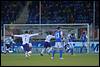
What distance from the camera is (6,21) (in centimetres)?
2456

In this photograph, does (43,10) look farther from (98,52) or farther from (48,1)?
(98,52)

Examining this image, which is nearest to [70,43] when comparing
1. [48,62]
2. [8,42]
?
[8,42]

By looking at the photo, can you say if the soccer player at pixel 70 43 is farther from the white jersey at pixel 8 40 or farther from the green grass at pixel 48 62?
the green grass at pixel 48 62

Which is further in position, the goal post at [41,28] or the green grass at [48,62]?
the goal post at [41,28]

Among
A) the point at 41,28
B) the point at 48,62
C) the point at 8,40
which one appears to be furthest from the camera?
the point at 41,28

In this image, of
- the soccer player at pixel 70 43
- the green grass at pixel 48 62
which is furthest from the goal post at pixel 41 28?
the green grass at pixel 48 62

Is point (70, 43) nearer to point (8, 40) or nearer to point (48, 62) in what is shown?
point (8, 40)

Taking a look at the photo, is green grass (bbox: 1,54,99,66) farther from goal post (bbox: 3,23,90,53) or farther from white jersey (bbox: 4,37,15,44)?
goal post (bbox: 3,23,90,53)

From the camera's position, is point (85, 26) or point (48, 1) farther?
point (48, 1)

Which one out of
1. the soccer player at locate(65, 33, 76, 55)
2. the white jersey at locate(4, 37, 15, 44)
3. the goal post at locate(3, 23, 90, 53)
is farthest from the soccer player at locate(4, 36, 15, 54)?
the soccer player at locate(65, 33, 76, 55)

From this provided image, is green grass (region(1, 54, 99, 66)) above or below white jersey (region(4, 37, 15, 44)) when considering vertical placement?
Answer: below

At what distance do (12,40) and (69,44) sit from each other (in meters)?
3.05

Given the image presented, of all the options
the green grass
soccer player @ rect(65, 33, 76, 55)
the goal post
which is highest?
the goal post

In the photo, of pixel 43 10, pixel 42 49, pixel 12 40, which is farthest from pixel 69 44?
pixel 43 10
